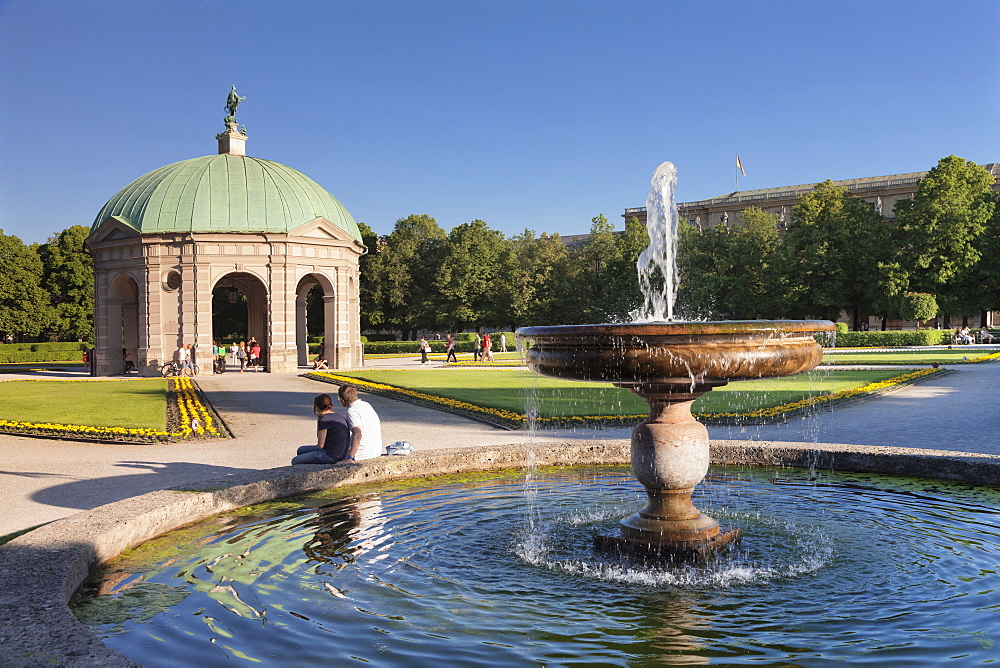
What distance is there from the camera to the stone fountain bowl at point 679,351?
5508 mm

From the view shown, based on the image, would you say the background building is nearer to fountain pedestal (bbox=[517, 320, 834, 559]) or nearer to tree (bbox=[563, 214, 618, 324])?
tree (bbox=[563, 214, 618, 324])

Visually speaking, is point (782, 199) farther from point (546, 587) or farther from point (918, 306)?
point (546, 587)

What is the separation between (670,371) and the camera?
561 centimetres

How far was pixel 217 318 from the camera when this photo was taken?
6594 cm

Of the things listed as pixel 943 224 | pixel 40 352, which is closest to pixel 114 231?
pixel 40 352

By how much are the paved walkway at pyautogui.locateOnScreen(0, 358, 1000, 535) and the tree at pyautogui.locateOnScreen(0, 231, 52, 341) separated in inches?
1726

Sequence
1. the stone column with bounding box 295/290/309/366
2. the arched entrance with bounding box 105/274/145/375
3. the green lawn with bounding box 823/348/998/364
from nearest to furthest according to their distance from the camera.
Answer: the green lawn with bounding box 823/348/998/364, the arched entrance with bounding box 105/274/145/375, the stone column with bounding box 295/290/309/366

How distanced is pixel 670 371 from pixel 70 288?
6268 centimetres

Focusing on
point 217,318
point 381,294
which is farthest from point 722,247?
point 217,318

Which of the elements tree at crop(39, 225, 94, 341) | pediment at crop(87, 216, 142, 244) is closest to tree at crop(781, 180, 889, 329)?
pediment at crop(87, 216, 142, 244)

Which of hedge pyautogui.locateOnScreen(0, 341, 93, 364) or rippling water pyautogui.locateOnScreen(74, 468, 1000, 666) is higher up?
hedge pyautogui.locateOnScreen(0, 341, 93, 364)

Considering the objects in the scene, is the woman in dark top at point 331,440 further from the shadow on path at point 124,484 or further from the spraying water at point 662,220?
the spraying water at point 662,220

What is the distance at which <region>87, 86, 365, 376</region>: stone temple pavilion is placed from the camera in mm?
34906

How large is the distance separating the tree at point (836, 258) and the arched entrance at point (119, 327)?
44228mm
